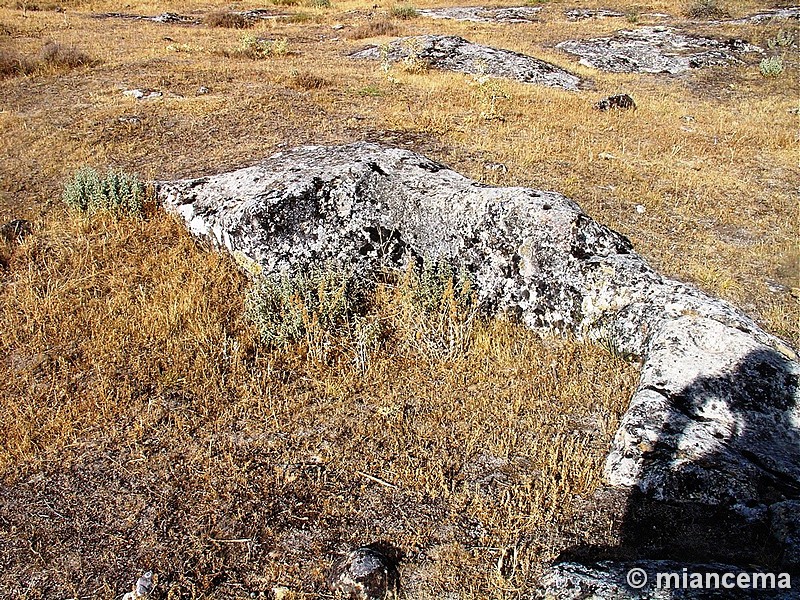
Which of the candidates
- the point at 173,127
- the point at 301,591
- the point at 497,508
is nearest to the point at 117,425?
the point at 301,591

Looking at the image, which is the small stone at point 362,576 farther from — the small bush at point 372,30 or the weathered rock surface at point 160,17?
the weathered rock surface at point 160,17

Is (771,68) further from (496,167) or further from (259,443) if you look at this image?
(259,443)

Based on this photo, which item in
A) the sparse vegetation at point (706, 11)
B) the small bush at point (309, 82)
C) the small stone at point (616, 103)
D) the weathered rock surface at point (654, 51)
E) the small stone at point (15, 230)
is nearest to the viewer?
the small stone at point (15, 230)

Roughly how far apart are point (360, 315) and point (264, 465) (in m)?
1.85

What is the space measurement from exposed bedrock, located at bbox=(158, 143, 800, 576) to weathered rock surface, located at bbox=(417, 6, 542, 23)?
71.4 feet

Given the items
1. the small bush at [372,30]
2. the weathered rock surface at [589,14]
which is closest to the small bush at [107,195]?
the small bush at [372,30]

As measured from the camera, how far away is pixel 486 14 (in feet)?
89.2

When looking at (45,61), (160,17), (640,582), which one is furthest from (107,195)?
(160,17)

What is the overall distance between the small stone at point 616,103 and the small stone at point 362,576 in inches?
470

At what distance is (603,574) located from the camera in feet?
9.07

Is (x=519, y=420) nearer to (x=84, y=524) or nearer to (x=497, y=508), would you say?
(x=497, y=508)

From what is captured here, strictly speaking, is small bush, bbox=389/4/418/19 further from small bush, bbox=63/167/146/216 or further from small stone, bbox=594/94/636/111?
small bush, bbox=63/167/146/216

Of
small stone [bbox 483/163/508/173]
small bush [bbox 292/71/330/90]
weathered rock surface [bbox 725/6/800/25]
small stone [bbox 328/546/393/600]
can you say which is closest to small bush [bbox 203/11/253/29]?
small bush [bbox 292/71/330/90]

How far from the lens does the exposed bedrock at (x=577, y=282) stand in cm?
376
